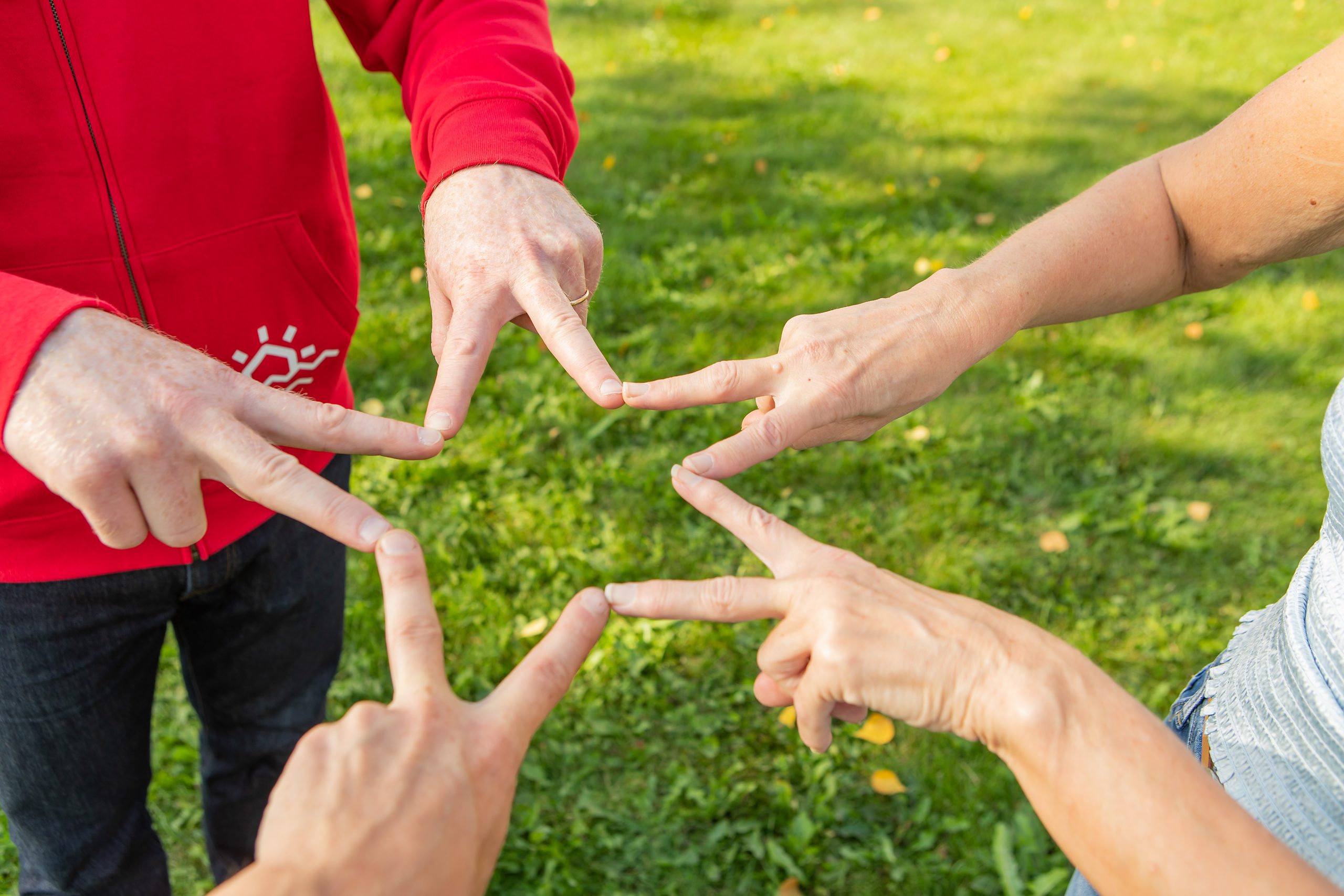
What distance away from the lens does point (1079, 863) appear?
120cm

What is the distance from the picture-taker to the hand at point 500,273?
1.66 meters

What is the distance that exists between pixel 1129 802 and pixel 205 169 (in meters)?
1.77

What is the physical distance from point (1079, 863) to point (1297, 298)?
4.30 metres

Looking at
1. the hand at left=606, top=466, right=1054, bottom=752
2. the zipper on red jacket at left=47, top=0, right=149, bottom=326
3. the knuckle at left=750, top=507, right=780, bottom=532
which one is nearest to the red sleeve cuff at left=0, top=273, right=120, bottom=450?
the zipper on red jacket at left=47, top=0, right=149, bottom=326

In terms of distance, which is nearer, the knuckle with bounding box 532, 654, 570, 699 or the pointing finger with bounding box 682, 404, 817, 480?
the knuckle with bounding box 532, 654, 570, 699

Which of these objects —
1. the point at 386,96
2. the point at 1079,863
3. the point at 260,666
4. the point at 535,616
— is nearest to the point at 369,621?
the point at 535,616

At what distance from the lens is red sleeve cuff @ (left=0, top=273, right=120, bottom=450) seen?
1.18 m

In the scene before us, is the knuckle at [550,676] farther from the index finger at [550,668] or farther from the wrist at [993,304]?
the wrist at [993,304]

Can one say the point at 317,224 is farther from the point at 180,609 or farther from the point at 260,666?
the point at 260,666

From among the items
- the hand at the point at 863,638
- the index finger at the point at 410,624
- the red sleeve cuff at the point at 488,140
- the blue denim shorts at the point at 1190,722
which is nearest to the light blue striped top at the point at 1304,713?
the blue denim shorts at the point at 1190,722

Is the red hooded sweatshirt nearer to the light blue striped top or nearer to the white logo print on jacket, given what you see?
the white logo print on jacket

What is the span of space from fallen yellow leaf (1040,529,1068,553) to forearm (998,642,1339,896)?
218 centimetres

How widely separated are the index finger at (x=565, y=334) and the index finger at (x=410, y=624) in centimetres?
49

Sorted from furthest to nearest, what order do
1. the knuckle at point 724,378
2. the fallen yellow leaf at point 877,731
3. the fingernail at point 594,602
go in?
1. the fallen yellow leaf at point 877,731
2. the knuckle at point 724,378
3. the fingernail at point 594,602
